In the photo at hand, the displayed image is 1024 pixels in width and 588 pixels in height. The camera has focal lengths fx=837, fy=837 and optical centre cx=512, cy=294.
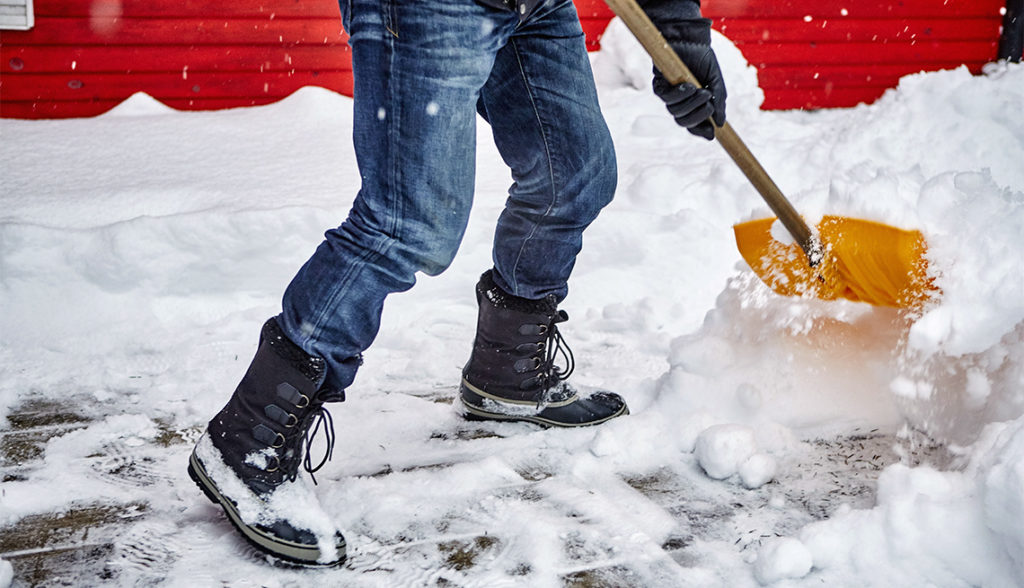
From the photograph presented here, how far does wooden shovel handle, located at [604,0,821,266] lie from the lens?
168 cm

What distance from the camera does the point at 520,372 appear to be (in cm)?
205

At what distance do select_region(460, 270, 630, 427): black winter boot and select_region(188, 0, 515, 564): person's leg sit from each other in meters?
0.51

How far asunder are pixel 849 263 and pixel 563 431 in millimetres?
764

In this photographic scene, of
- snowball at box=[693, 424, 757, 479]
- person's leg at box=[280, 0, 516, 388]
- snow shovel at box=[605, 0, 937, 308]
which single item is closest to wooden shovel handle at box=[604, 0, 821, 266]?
snow shovel at box=[605, 0, 937, 308]

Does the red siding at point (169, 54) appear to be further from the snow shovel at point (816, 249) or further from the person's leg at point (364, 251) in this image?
the person's leg at point (364, 251)

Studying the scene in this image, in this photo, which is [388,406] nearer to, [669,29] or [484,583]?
[484,583]

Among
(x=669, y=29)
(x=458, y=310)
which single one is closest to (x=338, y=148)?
(x=458, y=310)

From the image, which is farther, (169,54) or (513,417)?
(169,54)

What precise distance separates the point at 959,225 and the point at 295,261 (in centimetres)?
214

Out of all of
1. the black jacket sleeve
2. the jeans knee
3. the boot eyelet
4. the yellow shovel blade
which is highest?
the black jacket sleeve

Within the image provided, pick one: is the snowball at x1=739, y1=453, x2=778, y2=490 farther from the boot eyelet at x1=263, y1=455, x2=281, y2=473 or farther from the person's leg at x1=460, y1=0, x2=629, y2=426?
the boot eyelet at x1=263, y1=455, x2=281, y2=473

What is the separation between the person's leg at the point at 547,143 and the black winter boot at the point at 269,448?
0.62 m

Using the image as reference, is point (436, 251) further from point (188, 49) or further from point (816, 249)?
point (188, 49)

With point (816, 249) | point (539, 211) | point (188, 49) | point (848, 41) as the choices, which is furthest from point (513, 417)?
point (848, 41)
